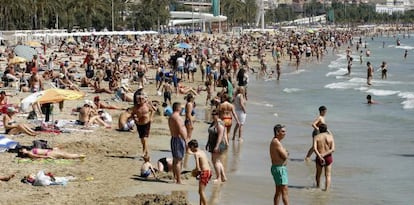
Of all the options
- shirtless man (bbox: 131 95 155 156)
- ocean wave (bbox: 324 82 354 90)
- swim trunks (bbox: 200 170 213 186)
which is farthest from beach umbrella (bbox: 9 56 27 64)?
swim trunks (bbox: 200 170 213 186)

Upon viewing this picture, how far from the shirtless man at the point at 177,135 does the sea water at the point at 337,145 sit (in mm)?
693

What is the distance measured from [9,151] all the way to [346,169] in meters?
6.58

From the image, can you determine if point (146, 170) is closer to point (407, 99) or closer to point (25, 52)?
point (407, 99)

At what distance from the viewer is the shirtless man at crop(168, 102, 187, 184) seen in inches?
414

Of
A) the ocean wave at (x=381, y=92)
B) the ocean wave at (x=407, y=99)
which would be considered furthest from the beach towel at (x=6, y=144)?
the ocean wave at (x=381, y=92)

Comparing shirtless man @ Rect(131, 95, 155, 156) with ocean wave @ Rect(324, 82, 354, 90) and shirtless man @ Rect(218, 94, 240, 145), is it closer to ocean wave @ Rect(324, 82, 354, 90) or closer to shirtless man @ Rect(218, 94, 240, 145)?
shirtless man @ Rect(218, 94, 240, 145)

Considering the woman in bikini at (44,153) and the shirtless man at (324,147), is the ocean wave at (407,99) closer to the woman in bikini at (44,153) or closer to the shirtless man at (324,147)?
the shirtless man at (324,147)

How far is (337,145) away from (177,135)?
7.02m

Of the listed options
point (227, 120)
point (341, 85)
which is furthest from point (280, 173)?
point (341, 85)

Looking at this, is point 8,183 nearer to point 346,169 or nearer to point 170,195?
point 170,195

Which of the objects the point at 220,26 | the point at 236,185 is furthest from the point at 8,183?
the point at 220,26

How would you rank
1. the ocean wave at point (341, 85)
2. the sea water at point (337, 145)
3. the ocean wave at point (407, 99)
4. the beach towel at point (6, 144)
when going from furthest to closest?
the ocean wave at point (341, 85), the ocean wave at point (407, 99), the beach towel at point (6, 144), the sea water at point (337, 145)

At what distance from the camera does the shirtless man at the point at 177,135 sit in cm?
1051

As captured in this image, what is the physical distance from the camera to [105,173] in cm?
1141
